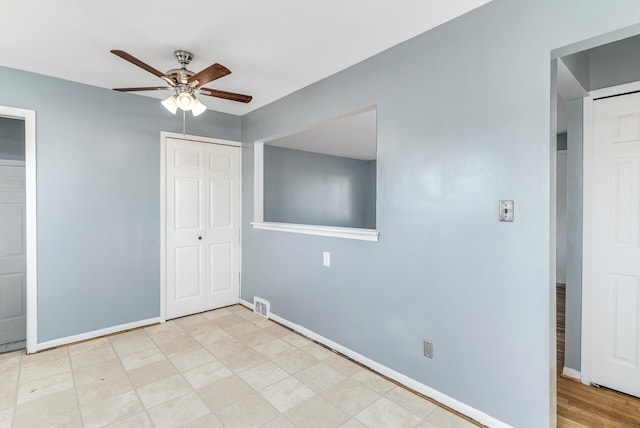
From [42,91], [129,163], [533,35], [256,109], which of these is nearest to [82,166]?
[129,163]

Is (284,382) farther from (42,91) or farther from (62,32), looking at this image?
(42,91)

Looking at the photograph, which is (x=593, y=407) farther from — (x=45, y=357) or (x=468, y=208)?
(x=45, y=357)

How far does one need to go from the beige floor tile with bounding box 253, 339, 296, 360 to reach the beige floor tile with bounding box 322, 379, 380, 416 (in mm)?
684

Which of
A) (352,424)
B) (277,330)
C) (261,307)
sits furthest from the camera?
(261,307)

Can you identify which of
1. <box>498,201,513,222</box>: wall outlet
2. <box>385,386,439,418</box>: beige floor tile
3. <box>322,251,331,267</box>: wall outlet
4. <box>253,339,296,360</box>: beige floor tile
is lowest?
<box>385,386,439,418</box>: beige floor tile

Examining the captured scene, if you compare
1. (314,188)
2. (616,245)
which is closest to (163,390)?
(616,245)

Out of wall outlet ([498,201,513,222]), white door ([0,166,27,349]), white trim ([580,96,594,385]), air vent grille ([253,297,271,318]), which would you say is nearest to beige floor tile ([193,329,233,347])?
air vent grille ([253,297,271,318])

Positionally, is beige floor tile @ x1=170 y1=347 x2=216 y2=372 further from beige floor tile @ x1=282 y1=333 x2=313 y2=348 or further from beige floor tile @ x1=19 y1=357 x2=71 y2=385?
beige floor tile @ x1=19 y1=357 x2=71 y2=385

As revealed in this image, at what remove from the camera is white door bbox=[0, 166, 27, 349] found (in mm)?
3268

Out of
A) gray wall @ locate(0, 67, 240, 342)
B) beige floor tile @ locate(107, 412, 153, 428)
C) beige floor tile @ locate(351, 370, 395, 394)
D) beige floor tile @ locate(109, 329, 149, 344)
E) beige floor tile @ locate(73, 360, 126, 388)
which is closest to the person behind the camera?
beige floor tile @ locate(107, 412, 153, 428)

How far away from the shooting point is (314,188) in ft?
19.8

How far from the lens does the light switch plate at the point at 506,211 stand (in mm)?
1728

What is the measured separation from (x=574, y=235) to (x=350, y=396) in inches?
81.1

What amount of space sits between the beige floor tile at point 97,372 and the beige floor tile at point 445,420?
7.43ft
